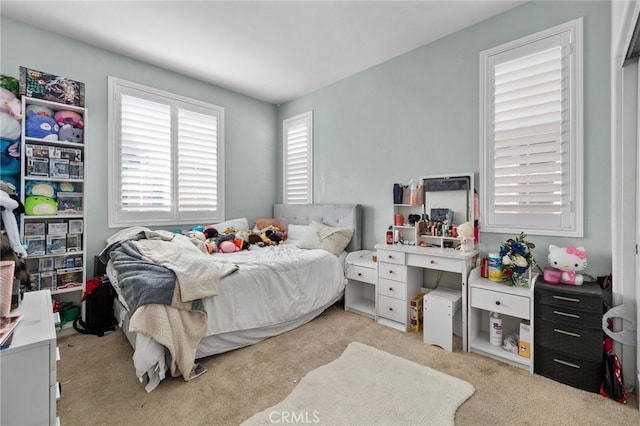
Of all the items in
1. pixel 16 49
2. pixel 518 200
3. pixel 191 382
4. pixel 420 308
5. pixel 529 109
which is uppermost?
pixel 16 49

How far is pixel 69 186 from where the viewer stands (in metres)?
2.70

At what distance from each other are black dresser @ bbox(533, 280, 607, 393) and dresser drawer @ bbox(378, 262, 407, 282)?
38.6 inches

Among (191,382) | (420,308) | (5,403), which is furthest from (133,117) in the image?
(420,308)

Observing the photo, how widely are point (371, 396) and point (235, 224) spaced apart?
9.24ft

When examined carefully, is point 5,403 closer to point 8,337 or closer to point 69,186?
point 8,337

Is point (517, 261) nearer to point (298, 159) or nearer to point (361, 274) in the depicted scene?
point (361, 274)

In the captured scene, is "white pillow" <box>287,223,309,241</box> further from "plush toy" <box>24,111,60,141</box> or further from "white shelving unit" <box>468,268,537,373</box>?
"plush toy" <box>24,111,60,141</box>

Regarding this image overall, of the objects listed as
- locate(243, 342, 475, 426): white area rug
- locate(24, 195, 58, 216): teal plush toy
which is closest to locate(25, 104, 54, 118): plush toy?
locate(24, 195, 58, 216): teal plush toy

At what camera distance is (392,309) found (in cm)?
273

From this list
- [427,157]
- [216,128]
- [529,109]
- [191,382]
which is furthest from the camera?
[216,128]

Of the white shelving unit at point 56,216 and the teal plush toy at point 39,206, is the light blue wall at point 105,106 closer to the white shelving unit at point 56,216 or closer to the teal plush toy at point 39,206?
the white shelving unit at point 56,216

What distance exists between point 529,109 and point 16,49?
4415 mm

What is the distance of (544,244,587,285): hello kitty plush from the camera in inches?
76.5

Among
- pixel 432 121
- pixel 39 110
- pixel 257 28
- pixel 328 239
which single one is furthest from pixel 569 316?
pixel 39 110
